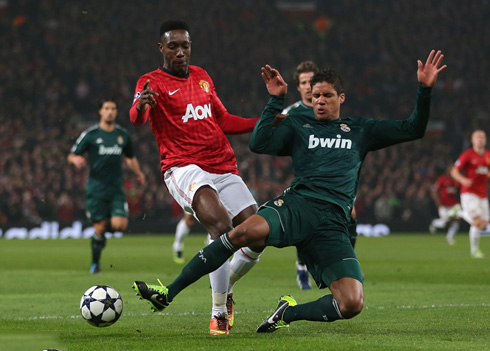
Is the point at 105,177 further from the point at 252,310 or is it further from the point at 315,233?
the point at 315,233

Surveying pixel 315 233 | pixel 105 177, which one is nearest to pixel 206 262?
pixel 315 233

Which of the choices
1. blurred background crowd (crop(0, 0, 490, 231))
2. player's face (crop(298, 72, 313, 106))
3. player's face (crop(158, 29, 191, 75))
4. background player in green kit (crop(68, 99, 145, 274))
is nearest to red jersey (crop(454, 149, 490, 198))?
background player in green kit (crop(68, 99, 145, 274))

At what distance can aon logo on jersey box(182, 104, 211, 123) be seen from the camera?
662 centimetres

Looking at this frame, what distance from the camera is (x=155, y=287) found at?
5.58 m

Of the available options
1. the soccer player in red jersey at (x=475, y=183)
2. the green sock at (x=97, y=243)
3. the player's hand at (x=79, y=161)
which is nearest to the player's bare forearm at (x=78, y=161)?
the player's hand at (x=79, y=161)

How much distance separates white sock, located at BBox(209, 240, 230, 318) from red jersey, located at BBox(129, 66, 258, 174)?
2.52 ft

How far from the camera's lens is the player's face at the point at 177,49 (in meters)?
6.65

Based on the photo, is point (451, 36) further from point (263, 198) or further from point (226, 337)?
point (226, 337)

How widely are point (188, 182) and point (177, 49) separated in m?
1.18

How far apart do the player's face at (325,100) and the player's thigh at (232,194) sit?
0.98 m

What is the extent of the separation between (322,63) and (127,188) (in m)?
11.7

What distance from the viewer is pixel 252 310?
7770 millimetres

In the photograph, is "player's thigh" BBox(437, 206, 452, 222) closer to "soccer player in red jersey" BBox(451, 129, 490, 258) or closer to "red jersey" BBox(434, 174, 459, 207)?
"red jersey" BBox(434, 174, 459, 207)

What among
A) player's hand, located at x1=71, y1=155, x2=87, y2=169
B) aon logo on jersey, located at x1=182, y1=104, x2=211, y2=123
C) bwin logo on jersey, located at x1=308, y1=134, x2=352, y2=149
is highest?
aon logo on jersey, located at x1=182, y1=104, x2=211, y2=123
